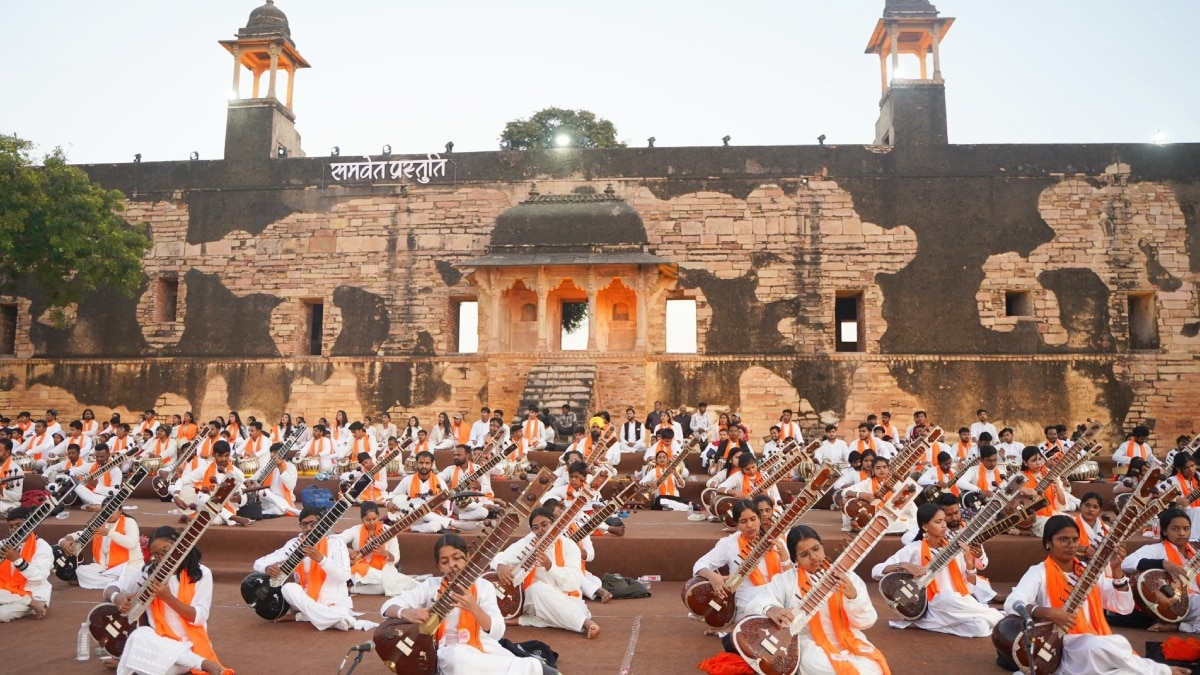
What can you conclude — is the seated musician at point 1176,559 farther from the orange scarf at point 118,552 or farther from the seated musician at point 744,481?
the orange scarf at point 118,552

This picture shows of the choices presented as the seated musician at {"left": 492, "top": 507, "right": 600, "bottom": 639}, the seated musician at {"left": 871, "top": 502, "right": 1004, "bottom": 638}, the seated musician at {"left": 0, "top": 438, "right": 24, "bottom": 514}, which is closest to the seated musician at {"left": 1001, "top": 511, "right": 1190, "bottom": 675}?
the seated musician at {"left": 871, "top": 502, "right": 1004, "bottom": 638}

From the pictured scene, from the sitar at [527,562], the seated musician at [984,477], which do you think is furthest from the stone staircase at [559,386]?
the sitar at [527,562]

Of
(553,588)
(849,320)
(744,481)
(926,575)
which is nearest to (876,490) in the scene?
(744,481)

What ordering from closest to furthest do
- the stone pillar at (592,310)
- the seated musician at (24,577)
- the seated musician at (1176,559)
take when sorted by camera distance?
1. the seated musician at (1176,559)
2. the seated musician at (24,577)
3. the stone pillar at (592,310)

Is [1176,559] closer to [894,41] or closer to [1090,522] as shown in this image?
[1090,522]

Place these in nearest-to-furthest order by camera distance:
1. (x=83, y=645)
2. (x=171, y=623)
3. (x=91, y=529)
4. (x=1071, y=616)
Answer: (x=1071, y=616) → (x=171, y=623) → (x=83, y=645) → (x=91, y=529)

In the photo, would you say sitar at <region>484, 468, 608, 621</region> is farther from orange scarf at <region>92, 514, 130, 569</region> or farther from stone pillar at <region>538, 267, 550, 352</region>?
stone pillar at <region>538, 267, 550, 352</region>

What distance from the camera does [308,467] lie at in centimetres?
1341

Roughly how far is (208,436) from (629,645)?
9.70 m

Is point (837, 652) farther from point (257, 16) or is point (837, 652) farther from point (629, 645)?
point (257, 16)

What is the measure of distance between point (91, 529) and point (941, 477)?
29.5 ft

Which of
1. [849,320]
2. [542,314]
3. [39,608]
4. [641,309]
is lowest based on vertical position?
[39,608]

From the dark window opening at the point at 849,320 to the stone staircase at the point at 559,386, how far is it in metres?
6.76

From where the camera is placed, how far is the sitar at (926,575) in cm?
533
